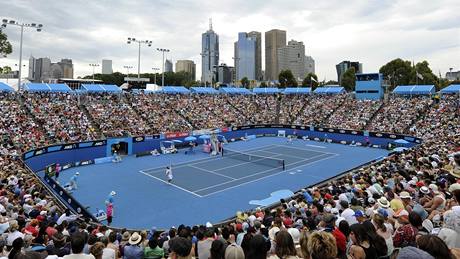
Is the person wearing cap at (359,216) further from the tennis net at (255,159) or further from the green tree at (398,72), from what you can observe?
the green tree at (398,72)

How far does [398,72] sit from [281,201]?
90.8 meters

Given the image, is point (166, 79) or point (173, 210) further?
point (166, 79)

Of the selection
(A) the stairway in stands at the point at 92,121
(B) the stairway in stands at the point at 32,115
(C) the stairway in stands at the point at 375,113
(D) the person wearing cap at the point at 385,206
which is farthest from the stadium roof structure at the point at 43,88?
(C) the stairway in stands at the point at 375,113

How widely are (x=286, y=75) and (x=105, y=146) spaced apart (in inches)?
3004

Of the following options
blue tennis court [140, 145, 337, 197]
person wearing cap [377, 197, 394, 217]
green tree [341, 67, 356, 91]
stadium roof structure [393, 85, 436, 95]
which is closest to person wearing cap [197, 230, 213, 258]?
person wearing cap [377, 197, 394, 217]

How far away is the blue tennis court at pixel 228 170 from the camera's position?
2920 centimetres

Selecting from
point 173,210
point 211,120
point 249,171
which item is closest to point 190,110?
point 211,120

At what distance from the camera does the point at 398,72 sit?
9088 cm

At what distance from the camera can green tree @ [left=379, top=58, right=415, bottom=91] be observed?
292ft

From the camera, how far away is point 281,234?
5406mm

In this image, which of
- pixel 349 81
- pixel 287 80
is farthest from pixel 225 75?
pixel 349 81

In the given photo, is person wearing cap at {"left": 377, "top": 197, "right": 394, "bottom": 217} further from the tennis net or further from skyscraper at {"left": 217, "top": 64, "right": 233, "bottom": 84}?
skyscraper at {"left": 217, "top": 64, "right": 233, "bottom": 84}

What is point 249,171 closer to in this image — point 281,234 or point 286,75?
point 281,234

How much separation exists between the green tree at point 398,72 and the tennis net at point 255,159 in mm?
65259
